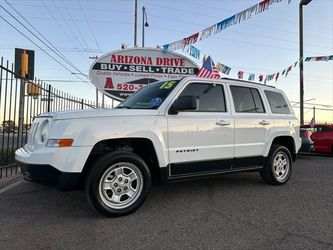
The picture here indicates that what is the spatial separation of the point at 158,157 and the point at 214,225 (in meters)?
1.22

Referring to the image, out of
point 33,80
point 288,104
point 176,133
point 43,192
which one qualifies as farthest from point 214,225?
point 33,80

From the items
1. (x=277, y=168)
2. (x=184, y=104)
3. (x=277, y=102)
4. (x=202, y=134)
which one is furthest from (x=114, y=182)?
(x=277, y=102)

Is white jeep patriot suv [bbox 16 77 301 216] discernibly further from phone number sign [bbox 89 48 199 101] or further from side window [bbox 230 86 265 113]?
phone number sign [bbox 89 48 199 101]

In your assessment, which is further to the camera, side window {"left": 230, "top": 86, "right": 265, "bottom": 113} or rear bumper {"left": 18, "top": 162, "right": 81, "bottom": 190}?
side window {"left": 230, "top": 86, "right": 265, "bottom": 113}

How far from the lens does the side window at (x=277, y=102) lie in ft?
21.7

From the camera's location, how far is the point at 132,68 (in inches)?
553

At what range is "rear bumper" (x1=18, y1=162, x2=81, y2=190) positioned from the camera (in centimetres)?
414

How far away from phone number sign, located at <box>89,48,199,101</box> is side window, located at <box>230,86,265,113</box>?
24.9 ft

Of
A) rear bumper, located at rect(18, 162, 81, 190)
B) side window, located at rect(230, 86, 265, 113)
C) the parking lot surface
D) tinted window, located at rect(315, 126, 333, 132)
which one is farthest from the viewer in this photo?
tinted window, located at rect(315, 126, 333, 132)

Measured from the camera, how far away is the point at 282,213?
183 inches

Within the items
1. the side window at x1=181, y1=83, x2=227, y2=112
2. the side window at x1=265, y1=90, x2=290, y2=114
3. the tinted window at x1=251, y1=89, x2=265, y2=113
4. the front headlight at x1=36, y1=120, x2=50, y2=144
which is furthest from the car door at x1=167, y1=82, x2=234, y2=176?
the front headlight at x1=36, y1=120, x2=50, y2=144

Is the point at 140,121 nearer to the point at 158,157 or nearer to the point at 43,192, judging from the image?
the point at 158,157

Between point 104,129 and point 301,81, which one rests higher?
point 301,81

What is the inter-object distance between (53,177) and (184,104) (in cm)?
202
